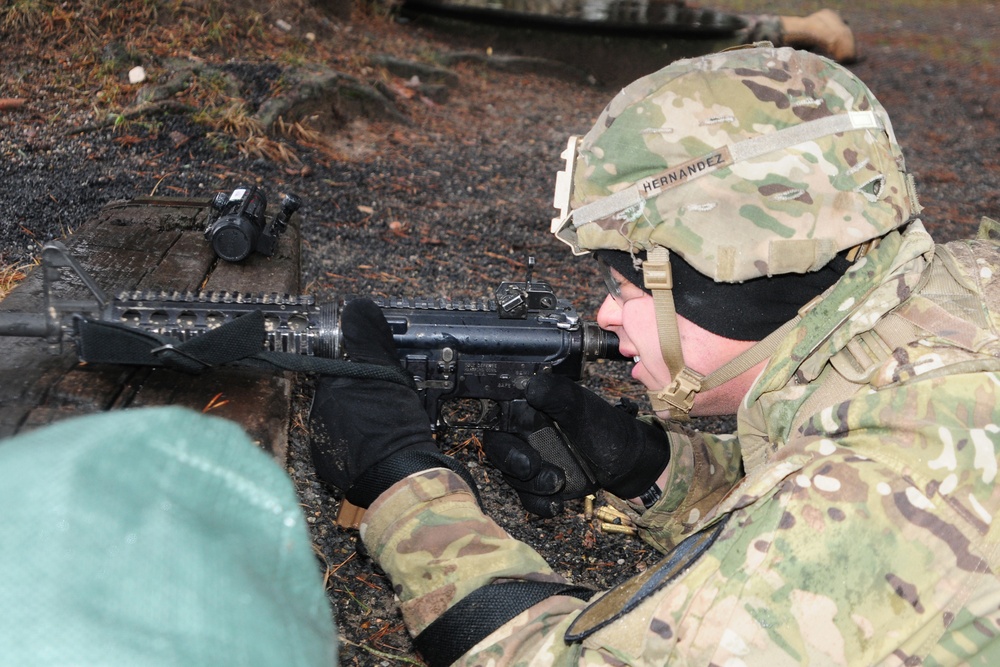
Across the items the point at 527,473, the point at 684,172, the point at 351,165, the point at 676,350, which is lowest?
the point at 351,165

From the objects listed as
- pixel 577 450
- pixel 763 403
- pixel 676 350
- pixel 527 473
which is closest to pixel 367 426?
pixel 527 473

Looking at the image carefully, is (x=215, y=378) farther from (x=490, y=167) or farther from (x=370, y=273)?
(x=490, y=167)

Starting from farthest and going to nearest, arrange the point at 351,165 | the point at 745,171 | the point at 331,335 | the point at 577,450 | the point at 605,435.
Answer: the point at 351,165 → the point at 577,450 → the point at 605,435 → the point at 331,335 → the point at 745,171

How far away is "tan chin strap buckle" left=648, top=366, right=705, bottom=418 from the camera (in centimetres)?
250

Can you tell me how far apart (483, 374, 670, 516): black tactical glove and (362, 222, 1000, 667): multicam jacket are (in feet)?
2.68

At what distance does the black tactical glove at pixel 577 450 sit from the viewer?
2955 mm

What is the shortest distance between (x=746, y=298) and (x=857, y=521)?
0.74 metres

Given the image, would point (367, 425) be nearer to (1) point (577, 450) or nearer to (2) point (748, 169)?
(1) point (577, 450)

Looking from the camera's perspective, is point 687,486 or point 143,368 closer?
point 143,368

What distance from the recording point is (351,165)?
19.7ft

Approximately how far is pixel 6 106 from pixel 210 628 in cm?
565

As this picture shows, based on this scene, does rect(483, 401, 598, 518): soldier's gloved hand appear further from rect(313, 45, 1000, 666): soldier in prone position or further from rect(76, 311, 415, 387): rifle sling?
rect(76, 311, 415, 387): rifle sling

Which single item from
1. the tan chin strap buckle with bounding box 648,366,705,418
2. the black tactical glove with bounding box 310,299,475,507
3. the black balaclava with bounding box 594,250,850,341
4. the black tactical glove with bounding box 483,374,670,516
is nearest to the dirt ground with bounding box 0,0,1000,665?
the black tactical glove with bounding box 483,374,670,516

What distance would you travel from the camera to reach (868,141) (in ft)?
7.64
